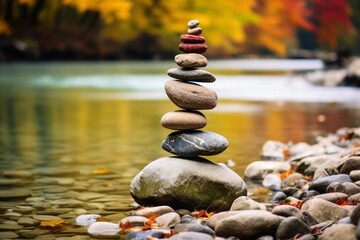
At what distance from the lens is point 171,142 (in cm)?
639

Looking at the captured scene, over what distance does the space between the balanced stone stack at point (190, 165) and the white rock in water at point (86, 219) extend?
0.53 m

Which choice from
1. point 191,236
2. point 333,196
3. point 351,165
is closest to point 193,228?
point 191,236

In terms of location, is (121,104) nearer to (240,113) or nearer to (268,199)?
(240,113)

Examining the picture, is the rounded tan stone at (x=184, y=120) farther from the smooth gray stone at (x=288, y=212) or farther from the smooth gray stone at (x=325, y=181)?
the smooth gray stone at (x=288, y=212)

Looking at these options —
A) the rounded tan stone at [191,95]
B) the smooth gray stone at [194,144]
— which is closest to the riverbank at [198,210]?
the smooth gray stone at [194,144]

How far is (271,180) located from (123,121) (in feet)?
22.7

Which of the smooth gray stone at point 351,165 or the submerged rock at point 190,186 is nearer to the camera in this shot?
the submerged rock at point 190,186

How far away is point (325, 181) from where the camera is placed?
6.37 metres

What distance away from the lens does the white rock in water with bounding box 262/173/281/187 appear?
7309 mm

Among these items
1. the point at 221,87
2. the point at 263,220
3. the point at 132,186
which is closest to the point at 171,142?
the point at 132,186

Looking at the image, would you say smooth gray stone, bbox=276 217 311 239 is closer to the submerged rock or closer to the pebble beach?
the pebble beach

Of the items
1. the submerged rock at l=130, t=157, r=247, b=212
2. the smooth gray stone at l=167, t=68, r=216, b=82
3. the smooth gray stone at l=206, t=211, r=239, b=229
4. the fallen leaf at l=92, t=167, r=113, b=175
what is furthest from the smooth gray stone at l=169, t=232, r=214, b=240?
the fallen leaf at l=92, t=167, r=113, b=175

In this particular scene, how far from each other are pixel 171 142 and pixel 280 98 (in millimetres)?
13724

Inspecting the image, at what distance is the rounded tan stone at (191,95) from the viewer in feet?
20.9
